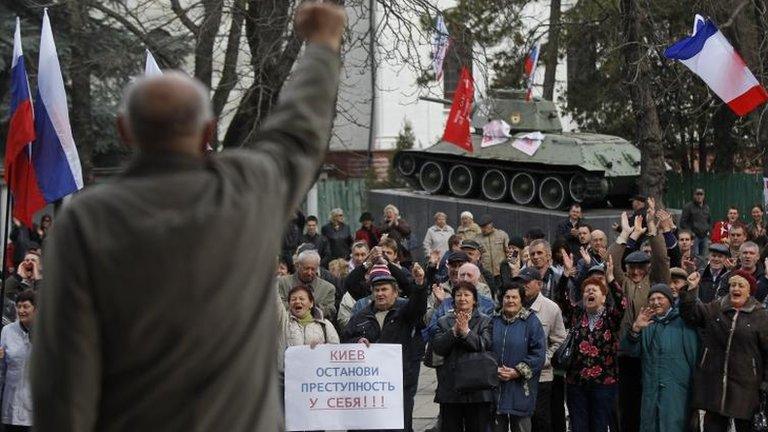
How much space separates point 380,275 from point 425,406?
357 centimetres

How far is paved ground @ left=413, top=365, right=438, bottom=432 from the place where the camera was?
14.3 m

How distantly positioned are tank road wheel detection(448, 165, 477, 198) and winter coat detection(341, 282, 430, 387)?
20.1 metres

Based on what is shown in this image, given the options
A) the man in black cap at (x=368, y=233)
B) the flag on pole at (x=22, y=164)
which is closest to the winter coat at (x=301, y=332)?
the flag on pole at (x=22, y=164)

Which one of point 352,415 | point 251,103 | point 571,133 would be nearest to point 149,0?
point 251,103

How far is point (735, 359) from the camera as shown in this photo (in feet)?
37.7

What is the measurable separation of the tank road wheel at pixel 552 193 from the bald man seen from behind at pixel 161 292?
27.2 m

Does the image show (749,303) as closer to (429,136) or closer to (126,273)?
(126,273)

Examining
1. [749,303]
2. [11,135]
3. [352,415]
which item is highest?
[11,135]

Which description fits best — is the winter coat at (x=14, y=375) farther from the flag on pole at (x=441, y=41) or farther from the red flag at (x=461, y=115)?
the red flag at (x=461, y=115)

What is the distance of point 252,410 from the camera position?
2.88 meters

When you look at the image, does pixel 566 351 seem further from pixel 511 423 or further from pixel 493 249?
pixel 493 249

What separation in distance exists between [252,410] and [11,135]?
378 inches

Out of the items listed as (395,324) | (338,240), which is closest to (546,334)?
(395,324)

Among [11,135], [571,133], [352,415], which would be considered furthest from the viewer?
[571,133]
